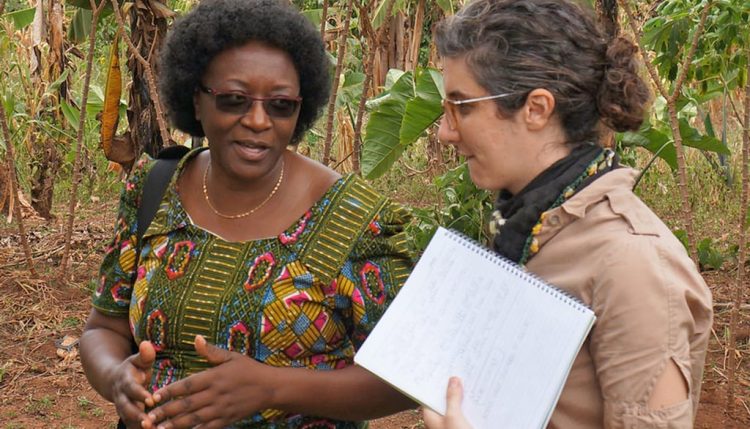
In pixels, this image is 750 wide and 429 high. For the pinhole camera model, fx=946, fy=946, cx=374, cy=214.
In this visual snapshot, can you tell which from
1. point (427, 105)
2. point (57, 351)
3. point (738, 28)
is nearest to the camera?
point (738, 28)

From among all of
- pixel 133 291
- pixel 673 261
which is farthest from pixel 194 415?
pixel 673 261

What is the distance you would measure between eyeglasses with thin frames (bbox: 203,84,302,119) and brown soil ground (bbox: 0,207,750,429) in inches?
102

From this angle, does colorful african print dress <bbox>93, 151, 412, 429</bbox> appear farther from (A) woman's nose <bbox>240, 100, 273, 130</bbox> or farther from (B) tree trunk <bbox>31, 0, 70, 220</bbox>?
(B) tree trunk <bbox>31, 0, 70, 220</bbox>

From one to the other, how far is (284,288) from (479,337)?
2.09ft

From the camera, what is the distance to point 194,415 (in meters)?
1.98

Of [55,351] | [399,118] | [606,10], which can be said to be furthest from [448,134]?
[55,351]

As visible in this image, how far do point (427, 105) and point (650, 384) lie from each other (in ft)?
11.5

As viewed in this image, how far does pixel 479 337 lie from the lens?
1696 mm

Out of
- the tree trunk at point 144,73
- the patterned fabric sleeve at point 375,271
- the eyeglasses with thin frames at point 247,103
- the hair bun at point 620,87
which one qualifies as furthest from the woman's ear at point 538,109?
the tree trunk at point 144,73

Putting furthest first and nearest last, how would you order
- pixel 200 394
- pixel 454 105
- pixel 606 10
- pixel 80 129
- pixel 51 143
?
pixel 51 143 < pixel 80 129 < pixel 606 10 < pixel 200 394 < pixel 454 105

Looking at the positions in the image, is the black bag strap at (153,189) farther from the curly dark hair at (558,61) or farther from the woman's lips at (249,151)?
the curly dark hair at (558,61)

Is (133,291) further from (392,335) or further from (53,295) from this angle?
(53,295)

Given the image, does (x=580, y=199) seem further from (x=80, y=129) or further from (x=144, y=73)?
(x=80, y=129)

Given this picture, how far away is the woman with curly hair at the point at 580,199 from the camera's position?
1.58 meters
